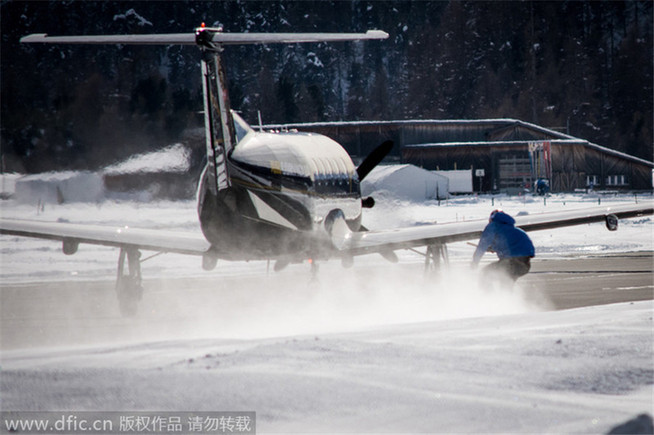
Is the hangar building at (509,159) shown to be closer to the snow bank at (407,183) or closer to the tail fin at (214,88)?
the snow bank at (407,183)

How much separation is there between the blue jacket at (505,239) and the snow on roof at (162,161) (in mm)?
14548

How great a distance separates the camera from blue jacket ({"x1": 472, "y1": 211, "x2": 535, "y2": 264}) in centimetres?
1437

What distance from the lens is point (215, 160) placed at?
13.5 metres

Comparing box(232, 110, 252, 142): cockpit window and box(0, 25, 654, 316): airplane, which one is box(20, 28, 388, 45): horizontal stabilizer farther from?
box(232, 110, 252, 142): cockpit window

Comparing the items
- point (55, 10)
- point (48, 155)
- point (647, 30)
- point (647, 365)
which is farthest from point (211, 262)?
point (647, 30)

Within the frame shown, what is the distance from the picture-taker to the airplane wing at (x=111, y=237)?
15617mm

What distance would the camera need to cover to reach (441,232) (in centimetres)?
1694

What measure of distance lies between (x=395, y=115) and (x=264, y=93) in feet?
90.5

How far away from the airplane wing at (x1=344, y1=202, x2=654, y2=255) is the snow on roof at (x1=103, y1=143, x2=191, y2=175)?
11.7 metres

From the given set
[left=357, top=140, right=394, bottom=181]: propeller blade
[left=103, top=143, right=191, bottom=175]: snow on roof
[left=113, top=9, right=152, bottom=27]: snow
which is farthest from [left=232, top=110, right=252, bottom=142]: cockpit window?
[left=113, top=9, right=152, bottom=27]: snow

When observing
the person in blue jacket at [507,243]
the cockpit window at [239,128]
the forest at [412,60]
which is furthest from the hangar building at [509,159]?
the cockpit window at [239,128]

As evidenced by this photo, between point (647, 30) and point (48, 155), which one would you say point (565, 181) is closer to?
point (48, 155)

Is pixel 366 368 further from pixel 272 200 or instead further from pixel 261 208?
pixel 272 200

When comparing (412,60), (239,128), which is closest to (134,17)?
(412,60)
